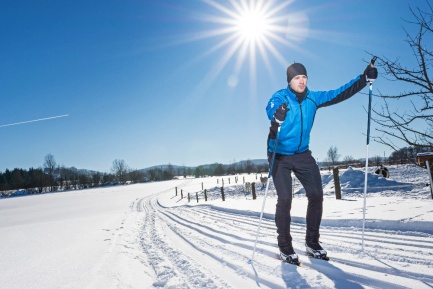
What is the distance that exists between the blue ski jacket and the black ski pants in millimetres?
112

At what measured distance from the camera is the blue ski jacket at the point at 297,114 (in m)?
2.98

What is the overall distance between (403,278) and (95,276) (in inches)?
114

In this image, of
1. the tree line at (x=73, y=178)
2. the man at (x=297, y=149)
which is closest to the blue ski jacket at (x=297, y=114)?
the man at (x=297, y=149)

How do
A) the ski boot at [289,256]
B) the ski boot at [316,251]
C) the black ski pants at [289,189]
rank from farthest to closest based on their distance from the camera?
the black ski pants at [289,189]
the ski boot at [316,251]
the ski boot at [289,256]

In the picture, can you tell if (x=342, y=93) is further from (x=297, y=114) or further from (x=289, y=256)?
(x=289, y=256)

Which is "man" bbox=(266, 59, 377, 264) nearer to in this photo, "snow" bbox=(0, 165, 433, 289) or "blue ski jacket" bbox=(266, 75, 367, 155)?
"blue ski jacket" bbox=(266, 75, 367, 155)

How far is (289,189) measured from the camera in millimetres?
2980

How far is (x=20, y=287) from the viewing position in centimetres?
290

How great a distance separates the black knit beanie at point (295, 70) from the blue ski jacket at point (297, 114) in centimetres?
16

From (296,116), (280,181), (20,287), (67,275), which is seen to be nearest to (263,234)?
(280,181)

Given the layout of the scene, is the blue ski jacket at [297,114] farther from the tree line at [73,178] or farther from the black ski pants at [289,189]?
the tree line at [73,178]

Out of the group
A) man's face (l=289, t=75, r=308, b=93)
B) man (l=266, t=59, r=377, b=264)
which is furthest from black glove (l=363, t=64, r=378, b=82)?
man's face (l=289, t=75, r=308, b=93)

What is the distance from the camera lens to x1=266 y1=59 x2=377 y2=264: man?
293cm

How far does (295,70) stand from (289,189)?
52.1 inches
